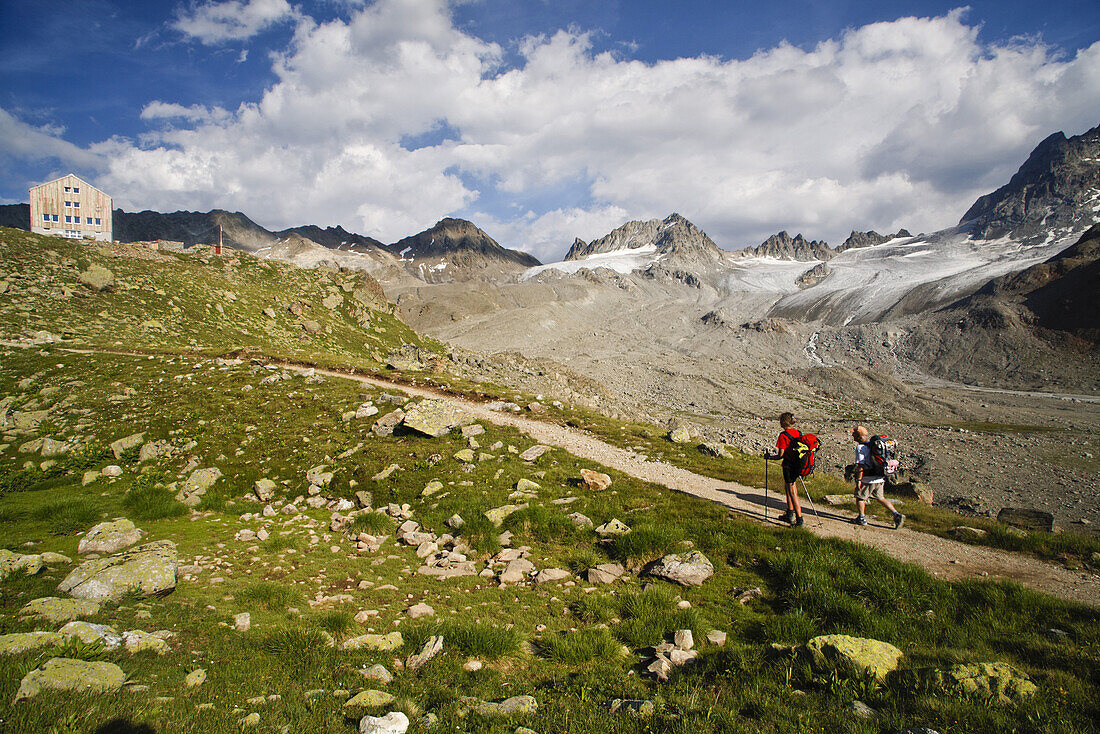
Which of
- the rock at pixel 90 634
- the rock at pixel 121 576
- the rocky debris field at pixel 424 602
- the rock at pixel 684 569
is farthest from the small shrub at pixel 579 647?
the rock at pixel 121 576

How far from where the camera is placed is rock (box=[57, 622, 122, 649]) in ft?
18.2

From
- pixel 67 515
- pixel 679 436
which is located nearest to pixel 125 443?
pixel 67 515

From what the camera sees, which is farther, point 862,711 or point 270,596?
point 270,596

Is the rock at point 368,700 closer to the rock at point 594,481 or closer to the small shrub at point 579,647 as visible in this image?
the small shrub at point 579,647

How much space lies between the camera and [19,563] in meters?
7.81

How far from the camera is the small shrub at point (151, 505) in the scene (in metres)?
11.8

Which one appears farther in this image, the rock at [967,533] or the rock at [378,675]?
the rock at [967,533]

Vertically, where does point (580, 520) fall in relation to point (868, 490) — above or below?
below

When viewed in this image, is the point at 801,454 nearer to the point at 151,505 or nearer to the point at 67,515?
the point at 151,505

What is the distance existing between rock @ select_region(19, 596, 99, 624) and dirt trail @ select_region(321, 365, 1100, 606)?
13.3 m

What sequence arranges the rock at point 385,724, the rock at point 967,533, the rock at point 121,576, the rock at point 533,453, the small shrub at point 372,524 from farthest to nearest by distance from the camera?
the rock at point 533,453, the small shrub at point 372,524, the rock at point 967,533, the rock at point 121,576, the rock at point 385,724

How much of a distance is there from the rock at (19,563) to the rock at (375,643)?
19.5ft

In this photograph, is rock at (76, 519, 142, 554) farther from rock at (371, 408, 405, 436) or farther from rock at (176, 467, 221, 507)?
rock at (371, 408, 405, 436)

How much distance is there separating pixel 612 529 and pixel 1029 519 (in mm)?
13237
